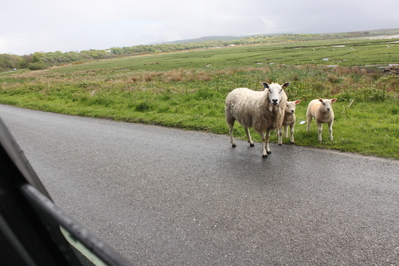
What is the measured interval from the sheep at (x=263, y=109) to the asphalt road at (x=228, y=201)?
762 mm

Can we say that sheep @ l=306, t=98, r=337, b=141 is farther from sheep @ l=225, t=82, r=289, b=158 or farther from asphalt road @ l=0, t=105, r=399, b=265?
sheep @ l=225, t=82, r=289, b=158

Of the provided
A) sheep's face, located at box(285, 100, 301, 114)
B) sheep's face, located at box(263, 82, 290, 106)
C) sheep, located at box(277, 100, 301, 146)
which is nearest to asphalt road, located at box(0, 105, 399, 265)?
sheep, located at box(277, 100, 301, 146)

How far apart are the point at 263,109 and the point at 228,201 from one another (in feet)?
10.3

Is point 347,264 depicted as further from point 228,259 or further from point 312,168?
point 312,168

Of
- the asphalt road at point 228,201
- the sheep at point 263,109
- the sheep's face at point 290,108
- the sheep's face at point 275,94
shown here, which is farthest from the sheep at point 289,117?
the sheep's face at point 275,94

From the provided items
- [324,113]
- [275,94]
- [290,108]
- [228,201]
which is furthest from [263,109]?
[228,201]

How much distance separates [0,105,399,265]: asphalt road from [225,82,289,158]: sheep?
0.76m

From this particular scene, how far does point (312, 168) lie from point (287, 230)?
2.53 meters

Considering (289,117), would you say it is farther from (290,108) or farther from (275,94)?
(275,94)

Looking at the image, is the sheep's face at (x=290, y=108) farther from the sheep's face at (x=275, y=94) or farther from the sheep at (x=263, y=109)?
the sheep's face at (x=275, y=94)

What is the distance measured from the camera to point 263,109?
7387mm

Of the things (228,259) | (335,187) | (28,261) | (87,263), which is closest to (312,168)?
(335,187)

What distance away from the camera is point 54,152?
8.96m

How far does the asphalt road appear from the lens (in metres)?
3.99
